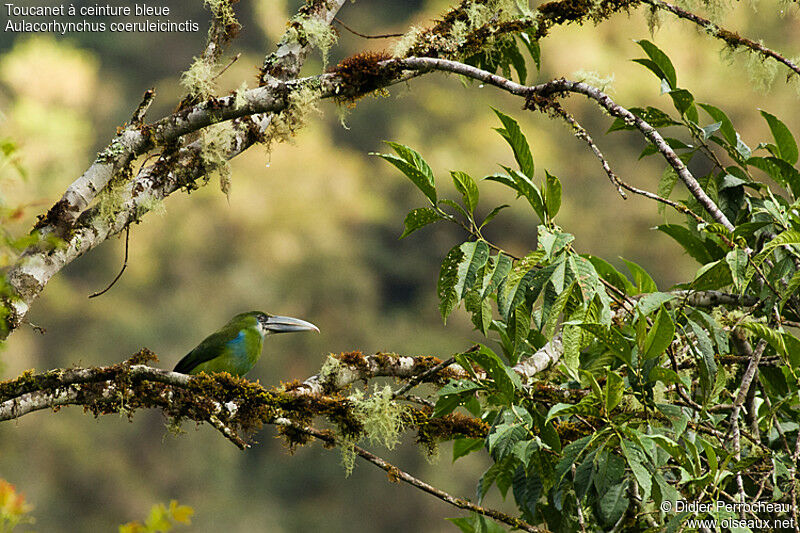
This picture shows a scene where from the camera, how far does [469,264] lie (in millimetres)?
1319

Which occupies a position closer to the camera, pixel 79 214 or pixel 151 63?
pixel 79 214

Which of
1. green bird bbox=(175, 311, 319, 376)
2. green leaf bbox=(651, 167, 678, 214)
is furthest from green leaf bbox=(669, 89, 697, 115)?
green bird bbox=(175, 311, 319, 376)

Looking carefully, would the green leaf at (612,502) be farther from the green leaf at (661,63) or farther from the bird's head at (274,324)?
the bird's head at (274,324)

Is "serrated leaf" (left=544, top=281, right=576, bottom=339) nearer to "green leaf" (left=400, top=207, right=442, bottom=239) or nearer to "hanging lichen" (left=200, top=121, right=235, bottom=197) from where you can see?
"green leaf" (left=400, top=207, right=442, bottom=239)

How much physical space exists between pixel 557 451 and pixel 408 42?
956 mm

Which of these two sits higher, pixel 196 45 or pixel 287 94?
pixel 196 45

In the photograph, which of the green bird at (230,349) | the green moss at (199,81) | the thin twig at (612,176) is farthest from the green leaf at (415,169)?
the green bird at (230,349)

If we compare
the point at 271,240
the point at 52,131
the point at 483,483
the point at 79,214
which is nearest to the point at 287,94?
the point at 79,214

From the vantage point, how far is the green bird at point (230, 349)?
2.49 metres

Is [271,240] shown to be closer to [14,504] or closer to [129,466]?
[129,466]

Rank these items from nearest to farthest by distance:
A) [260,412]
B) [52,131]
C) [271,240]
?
[260,412]
[52,131]
[271,240]

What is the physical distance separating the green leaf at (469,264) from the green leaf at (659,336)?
29 centimetres

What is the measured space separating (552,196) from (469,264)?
0.59ft

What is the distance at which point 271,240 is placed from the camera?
754 centimetres
